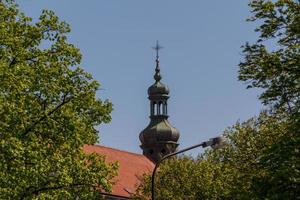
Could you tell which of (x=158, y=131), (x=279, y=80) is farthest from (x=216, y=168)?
(x=158, y=131)

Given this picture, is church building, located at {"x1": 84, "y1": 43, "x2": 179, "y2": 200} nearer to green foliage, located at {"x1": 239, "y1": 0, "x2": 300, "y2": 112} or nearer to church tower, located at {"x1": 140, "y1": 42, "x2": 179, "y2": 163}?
church tower, located at {"x1": 140, "y1": 42, "x2": 179, "y2": 163}

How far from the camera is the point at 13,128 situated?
22.4 m

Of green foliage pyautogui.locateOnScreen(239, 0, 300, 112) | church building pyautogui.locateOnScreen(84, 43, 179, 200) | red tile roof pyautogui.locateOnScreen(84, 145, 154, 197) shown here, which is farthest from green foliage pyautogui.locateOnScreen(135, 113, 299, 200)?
church building pyautogui.locateOnScreen(84, 43, 179, 200)

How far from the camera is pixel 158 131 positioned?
249ft

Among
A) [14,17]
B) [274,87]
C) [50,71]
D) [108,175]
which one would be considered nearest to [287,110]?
[274,87]

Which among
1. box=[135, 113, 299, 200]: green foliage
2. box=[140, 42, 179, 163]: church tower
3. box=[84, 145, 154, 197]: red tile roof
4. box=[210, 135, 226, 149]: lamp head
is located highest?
box=[140, 42, 179, 163]: church tower

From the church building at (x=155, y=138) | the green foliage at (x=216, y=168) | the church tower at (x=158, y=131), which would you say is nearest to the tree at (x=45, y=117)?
the green foliage at (x=216, y=168)

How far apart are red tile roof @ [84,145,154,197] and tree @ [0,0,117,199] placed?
35.4m

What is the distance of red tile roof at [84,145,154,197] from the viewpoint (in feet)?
203

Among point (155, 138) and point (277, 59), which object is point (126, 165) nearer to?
point (155, 138)

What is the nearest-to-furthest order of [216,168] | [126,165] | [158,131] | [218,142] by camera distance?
1. [218,142]
2. [216,168]
3. [126,165]
4. [158,131]

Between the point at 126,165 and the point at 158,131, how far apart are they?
904 centimetres

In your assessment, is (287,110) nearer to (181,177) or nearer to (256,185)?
(256,185)

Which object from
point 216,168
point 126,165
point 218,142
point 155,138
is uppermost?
point 155,138
